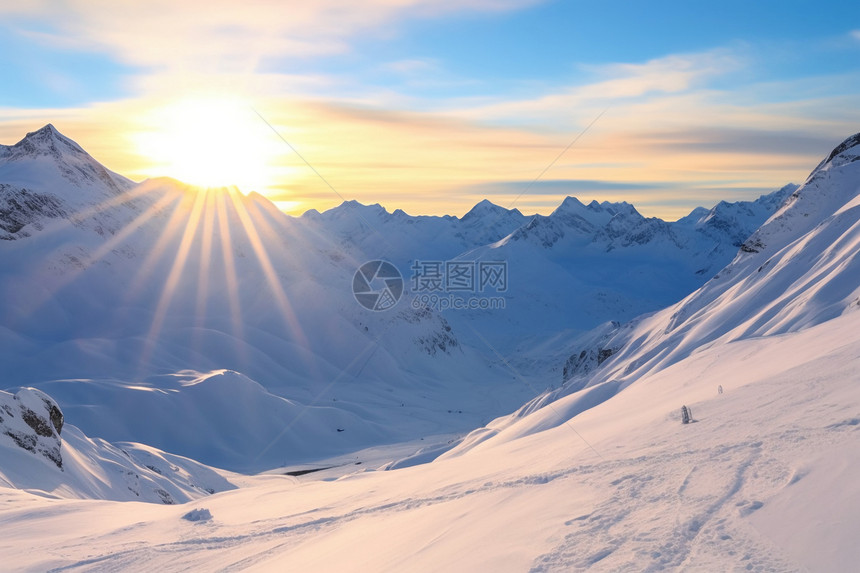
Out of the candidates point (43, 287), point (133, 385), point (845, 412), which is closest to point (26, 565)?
point (845, 412)

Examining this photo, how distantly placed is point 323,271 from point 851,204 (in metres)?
126

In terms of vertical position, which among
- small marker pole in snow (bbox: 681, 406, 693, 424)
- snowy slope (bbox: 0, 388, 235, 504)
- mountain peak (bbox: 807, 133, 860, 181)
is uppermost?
mountain peak (bbox: 807, 133, 860, 181)

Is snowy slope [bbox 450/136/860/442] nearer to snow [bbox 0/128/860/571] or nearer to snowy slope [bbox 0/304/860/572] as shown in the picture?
snow [bbox 0/128/860/571]

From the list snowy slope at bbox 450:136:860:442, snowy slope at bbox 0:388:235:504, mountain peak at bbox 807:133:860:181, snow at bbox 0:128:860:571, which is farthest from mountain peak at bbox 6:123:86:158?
mountain peak at bbox 807:133:860:181

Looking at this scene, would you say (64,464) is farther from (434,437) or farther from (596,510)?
(434,437)

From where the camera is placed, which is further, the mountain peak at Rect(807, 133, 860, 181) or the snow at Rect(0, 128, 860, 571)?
the mountain peak at Rect(807, 133, 860, 181)

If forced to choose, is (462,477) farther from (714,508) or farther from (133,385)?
(133,385)

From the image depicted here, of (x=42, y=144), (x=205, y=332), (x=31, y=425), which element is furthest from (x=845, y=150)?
(x=42, y=144)

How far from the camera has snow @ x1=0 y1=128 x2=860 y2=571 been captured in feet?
23.3

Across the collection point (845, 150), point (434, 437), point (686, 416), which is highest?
point (845, 150)

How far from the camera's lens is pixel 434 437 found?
78125 mm

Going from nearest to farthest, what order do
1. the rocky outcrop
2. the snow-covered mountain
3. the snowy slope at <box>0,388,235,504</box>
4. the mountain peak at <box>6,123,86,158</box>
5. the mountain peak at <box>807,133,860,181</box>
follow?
the snowy slope at <box>0,388,235,504</box> < the rocky outcrop < the mountain peak at <box>807,133,860,181</box> < the snow-covered mountain < the mountain peak at <box>6,123,86,158</box>

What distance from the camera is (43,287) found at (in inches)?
4200

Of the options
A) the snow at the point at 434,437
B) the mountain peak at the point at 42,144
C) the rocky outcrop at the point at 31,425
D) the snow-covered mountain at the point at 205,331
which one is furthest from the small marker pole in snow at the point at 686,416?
the mountain peak at the point at 42,144
